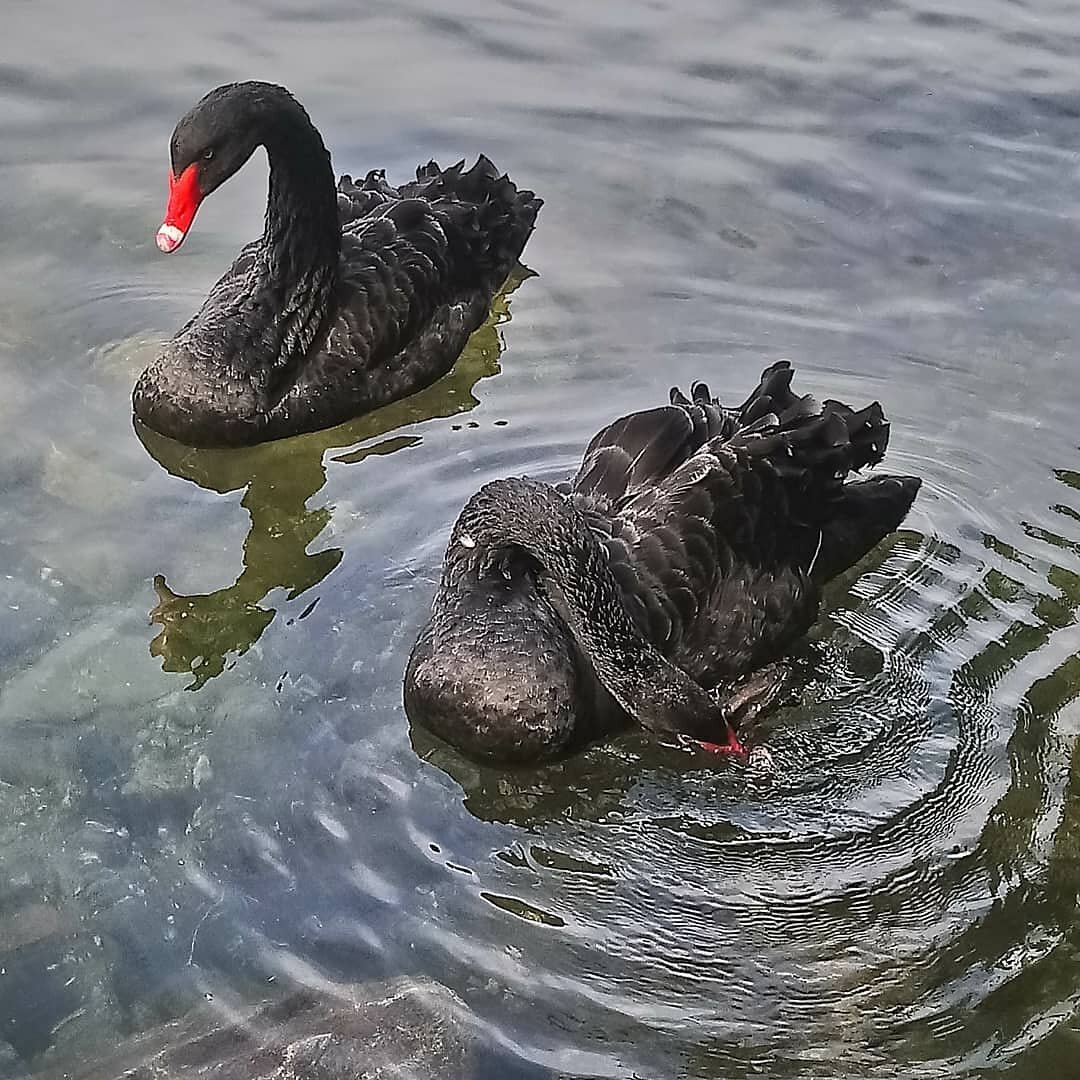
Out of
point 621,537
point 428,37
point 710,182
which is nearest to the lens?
point 621,537

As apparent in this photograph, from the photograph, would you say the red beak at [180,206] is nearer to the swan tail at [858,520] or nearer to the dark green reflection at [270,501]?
the dark green reflection at [270,501]

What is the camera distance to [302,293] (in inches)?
246

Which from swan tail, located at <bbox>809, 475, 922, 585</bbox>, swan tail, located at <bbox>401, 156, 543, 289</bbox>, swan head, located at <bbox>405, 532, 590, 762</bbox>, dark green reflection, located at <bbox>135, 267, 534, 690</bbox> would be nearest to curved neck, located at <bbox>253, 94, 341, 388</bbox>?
dark green reflection, located at <bbox>135, 267, 534, 690</bbox>

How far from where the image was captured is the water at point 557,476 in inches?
154

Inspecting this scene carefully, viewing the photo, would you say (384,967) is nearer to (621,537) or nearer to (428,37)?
(621,537)

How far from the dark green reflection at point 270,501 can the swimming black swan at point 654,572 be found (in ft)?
2.03

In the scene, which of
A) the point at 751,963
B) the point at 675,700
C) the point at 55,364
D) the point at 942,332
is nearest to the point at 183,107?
the point at 55,364

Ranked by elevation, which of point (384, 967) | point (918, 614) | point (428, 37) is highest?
point (428, 37)

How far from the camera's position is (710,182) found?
7887 mm

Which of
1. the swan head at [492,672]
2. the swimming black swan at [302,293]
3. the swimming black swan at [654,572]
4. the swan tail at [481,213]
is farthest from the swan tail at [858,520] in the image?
the swan tail at [481,213]

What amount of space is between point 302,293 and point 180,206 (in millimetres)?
609

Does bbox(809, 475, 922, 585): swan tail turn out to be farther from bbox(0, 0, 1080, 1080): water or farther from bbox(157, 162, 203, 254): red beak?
bbox(157, 162, 203, 254): red beak

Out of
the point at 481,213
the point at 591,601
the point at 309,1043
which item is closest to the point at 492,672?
the point at 591,601

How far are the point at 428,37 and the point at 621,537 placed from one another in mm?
5261
